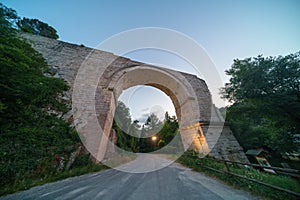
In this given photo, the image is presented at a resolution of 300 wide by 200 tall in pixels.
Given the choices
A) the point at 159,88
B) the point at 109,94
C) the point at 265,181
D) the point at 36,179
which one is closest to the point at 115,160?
the point at 36,179

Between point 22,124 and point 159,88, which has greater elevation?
point 159,88

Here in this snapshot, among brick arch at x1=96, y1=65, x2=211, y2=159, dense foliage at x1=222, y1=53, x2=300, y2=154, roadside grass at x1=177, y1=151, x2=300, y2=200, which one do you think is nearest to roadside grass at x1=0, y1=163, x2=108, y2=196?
brick arch at x1=96, y1=65, x2=211, y2=159

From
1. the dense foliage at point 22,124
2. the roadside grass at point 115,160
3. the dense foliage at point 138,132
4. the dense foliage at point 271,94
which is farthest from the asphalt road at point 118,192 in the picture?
the dense foliage at point 138,132

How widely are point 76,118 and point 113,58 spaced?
13.5ft

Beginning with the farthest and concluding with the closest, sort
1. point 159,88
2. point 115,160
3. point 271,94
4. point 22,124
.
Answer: point 159,88 < point 271,94 < point 115,160 < point 22,124

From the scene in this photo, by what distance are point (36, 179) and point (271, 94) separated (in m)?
10.0

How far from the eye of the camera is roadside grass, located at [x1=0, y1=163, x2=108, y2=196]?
2.08m

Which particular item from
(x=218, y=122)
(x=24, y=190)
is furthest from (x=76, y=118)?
(x=218, y=122)

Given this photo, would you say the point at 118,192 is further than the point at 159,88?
No

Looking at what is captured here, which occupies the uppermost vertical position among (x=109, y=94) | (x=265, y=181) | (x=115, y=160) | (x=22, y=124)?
(x=109, y=94)

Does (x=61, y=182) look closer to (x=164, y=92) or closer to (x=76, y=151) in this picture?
(x=76, y=151)

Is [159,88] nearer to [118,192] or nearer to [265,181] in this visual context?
[265,181]

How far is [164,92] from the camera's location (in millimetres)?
8773

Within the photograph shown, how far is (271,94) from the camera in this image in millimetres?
5801
